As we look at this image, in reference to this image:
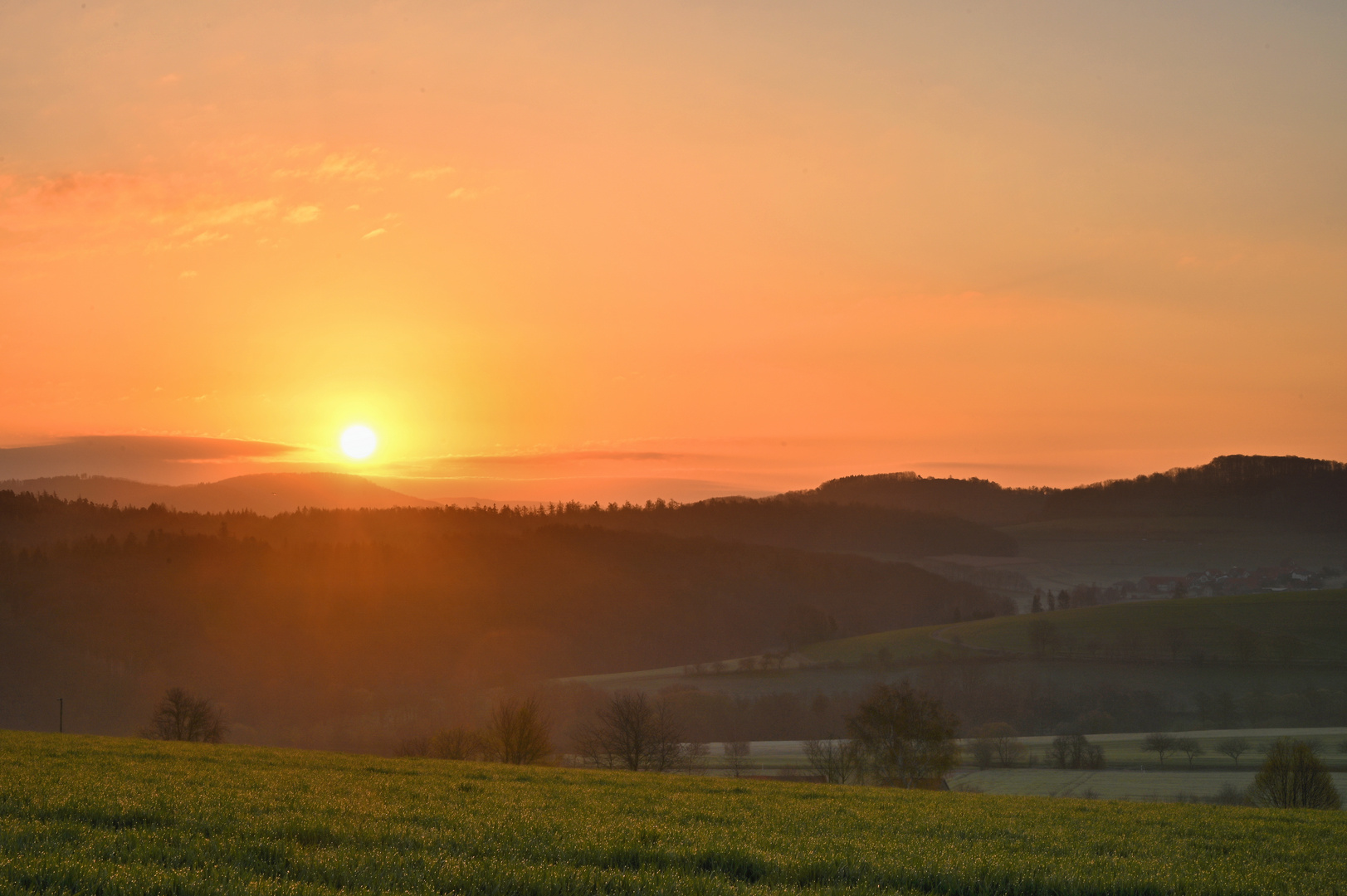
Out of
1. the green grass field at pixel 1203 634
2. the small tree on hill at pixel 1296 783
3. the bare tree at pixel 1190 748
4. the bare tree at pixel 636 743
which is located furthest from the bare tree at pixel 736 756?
the green grass field at pixel 1203 634

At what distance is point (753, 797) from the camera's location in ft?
63.7

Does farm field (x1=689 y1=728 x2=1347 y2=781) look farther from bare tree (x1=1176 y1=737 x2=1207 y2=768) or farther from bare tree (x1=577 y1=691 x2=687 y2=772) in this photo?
bare tree (x1=577 y1=691 x2=687 y2=772)

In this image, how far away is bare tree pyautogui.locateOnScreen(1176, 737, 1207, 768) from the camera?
106312 millimetres

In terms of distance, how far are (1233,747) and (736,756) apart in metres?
59.5

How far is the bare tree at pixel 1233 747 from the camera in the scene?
106125 millimetres

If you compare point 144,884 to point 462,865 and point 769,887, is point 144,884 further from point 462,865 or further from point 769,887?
point 769,887

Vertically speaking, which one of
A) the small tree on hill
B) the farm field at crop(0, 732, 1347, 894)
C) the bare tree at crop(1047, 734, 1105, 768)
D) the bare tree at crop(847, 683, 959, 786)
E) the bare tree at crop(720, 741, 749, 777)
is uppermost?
the farm field at crop(0, 732, 1347, 894)

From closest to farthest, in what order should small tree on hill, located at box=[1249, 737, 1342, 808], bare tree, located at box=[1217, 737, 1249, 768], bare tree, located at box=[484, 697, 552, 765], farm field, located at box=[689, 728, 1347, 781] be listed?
small tree on hill, located at box=[1249, 737, 1342, 808], bare tree, located at box=[484, 697, 552, 765], farm field, located at box=[689, 728, 1347, 781], bare tree, located at box=[1217, 737, 1249, 768]

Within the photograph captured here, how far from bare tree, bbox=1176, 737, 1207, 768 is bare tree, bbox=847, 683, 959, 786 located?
167 feet

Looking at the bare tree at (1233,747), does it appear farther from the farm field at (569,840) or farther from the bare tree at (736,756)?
the farm field at (569,840)

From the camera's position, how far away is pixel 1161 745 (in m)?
109

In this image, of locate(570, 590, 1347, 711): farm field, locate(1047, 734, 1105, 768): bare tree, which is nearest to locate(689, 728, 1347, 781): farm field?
locate(1047, 734, 1105, 768): bare tree

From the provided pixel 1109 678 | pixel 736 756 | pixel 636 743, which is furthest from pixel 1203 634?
pixel 636 743

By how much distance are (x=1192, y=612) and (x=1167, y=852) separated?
201 m
